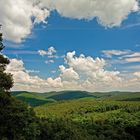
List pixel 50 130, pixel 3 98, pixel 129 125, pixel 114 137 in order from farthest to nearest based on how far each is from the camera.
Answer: pixel 129 125 < pixel 114 137 < pixel 50 130 < pixel 3 98

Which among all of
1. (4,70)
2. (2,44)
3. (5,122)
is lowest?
(5,122)

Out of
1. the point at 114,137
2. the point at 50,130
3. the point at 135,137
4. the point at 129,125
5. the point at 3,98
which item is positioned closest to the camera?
the point at 3,98

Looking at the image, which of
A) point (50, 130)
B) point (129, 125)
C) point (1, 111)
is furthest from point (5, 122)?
point (129, 125)

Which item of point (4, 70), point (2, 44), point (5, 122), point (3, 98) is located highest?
point (2, 44)

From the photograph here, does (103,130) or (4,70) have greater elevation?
(4,70)

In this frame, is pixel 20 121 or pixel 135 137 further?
pixel 135 137

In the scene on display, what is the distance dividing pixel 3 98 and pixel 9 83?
6.41ft

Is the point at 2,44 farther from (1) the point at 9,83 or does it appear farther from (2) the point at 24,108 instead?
(2) the point at 24,108

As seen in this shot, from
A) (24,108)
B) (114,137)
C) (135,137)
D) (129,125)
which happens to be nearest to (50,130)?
(24,108)

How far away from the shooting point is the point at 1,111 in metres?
39.3

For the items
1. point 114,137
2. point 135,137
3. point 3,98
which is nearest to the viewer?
point 3,98

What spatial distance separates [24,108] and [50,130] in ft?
149

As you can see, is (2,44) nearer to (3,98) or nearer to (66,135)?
(3,98)

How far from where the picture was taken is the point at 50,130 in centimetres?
8531
